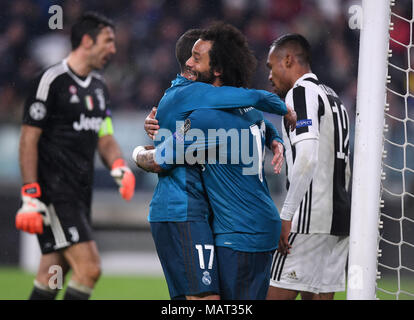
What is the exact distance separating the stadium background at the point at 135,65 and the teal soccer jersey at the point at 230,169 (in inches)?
173

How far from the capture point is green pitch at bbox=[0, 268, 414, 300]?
589cm

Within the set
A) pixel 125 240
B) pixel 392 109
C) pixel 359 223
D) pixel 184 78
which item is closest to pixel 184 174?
pixel 184 78

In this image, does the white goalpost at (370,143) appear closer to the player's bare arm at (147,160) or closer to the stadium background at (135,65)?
the player's bare arm at (147,160)

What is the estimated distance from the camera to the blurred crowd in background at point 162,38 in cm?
848

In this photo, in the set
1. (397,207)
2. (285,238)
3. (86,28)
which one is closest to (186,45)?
(285,238)

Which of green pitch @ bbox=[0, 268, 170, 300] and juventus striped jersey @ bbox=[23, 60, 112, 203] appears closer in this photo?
juventus striped jersey @ bbox=[23, 60, 112, 203]

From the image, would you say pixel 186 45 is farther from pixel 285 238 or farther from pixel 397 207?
pixel 397 207

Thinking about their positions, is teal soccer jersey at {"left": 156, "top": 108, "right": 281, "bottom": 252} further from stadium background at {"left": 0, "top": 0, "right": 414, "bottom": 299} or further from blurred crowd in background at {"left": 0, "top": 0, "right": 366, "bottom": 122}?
blurred crowd in background at {"left": 0, "top": 0, "right": 366, "bottom": 122}

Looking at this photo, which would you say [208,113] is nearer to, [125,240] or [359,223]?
[359,223]

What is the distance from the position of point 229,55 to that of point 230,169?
0.45 m

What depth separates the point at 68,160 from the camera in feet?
14.2

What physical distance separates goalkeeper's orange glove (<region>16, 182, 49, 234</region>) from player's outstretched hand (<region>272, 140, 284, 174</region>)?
178 cm

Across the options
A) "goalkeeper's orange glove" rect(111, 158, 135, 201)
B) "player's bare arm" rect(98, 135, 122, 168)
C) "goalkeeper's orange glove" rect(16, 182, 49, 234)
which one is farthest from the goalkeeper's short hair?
"goalkeeper's orange glove" rect(16, 182, 49, 234)
